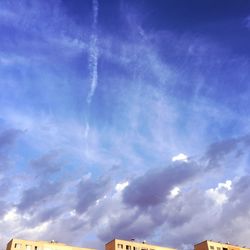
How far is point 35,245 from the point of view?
420ft

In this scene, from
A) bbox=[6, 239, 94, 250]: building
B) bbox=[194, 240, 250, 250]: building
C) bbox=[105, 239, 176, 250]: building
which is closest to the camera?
bbox=[6, 239, 94, 250]: building

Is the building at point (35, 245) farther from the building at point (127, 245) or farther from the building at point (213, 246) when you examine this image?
the building at point (213, 246)

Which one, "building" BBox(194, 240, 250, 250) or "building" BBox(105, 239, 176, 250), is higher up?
"building" BBox(194, 240, 250, 250)

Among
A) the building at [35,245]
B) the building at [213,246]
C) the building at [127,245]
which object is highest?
the building at [213,246]

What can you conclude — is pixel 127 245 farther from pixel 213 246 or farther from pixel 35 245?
pixel 213 246

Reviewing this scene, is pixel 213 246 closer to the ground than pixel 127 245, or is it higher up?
higher up

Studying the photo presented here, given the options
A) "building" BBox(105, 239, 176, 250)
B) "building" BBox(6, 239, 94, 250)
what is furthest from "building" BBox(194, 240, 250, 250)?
"building" BBox(6, 239, 94, 250)

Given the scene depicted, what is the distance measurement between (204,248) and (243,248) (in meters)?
22.1

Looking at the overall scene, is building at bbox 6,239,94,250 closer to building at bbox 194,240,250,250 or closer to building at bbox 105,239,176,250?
building at bbox 105,239,176,250

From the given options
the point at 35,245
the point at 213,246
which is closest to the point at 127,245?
the point at 35,245

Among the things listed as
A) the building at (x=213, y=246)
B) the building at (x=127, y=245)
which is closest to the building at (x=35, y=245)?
the building at (x=127, y=245)

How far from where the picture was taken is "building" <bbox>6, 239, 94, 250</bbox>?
409 ft

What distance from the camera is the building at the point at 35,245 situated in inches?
4909

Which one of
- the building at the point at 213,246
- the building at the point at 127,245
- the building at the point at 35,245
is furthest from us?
the building at the point at 213,246
